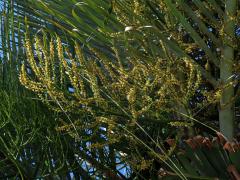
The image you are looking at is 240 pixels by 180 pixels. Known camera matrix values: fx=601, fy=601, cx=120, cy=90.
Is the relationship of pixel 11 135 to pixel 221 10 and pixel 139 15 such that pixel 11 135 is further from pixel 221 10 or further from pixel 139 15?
pixel 221 10

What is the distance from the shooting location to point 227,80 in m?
2.09

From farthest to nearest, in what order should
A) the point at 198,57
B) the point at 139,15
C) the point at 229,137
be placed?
the point at 198,57, the point at 139,15, the point at 229,137

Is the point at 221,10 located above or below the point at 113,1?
below

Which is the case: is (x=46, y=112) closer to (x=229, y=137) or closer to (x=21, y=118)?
(x=21, y=118)

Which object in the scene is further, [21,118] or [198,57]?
[198,57]

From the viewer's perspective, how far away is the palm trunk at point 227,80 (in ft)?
6.79

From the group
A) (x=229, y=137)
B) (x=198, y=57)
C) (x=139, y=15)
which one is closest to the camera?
(x=229, y=137)

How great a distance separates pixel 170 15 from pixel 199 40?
15cm

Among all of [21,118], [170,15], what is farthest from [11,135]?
[170,15]

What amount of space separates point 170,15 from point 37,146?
2.29ft

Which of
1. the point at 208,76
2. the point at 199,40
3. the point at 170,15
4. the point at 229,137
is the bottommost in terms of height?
the point at 229,137

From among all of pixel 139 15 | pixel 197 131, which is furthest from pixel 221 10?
pixel 197 131

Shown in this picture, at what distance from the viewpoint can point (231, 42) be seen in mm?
2094

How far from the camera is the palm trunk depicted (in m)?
2.07
